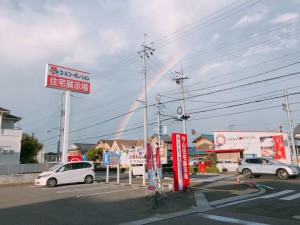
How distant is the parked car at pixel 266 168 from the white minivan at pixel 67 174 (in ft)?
→ 41.8

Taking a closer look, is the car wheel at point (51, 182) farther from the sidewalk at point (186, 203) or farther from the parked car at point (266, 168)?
the parked car at point (266, 168)

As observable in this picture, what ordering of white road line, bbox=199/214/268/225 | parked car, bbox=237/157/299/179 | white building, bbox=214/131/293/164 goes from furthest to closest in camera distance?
1. white building, bbox=214/131/293/164
2. parked car, bbox=237/157/299/179
3. white road line, bbox=199/214/268/225

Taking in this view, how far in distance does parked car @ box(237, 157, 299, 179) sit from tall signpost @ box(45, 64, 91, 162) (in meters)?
15.6

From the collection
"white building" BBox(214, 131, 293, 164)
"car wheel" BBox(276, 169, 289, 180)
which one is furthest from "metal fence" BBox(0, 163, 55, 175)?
"white building" BBox(214, 131, 293, 164)

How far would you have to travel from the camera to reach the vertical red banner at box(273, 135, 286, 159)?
3588cm

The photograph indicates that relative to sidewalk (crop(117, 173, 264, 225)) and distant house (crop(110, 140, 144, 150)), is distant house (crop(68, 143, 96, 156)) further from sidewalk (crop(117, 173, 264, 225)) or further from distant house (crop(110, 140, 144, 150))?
sidewalk (crop(117, 173, 264, 225))

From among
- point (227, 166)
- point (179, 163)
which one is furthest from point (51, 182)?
point (227, 166)

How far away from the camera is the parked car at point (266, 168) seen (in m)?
20.2

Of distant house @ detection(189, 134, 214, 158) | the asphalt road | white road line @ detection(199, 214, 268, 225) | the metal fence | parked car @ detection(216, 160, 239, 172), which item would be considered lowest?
white road line @ detection(199, 214, 268, 225)

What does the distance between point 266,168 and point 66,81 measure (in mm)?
18808

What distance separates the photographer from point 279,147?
36156 millimetres

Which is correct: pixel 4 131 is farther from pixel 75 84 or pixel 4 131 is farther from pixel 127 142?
pixel 127 142

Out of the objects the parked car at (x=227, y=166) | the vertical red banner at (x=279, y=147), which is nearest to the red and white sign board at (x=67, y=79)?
the parked car at (x=227, y=166)

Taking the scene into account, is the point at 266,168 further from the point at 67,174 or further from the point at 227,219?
the point at 67,174
